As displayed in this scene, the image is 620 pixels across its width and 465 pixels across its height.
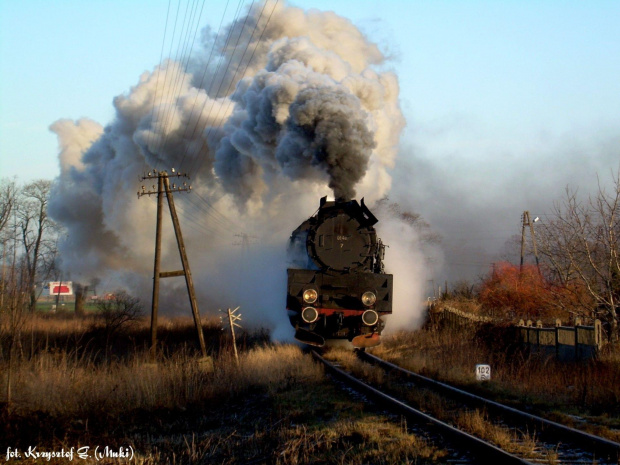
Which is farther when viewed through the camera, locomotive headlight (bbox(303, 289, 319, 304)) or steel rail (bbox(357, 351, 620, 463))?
locomotive headlight (bbox(303, 289, 319, 304))

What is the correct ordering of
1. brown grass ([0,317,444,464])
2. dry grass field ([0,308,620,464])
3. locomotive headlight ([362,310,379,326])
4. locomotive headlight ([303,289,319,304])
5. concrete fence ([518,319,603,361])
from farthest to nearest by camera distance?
1. locomotive headlight ([303,289,319,304])
2. locomotive headlight ([362,310,379,326])
3. concrete fence ([518,319,603,361])
4. dry grass field ([0,308,620,464])
5. brown grass ([0,317,444,464])

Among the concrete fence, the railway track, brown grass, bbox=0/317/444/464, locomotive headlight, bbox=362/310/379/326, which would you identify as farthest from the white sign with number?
locomotive headlight, bbox=362/310/379/326

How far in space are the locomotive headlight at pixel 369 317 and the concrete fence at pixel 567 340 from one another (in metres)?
3.20

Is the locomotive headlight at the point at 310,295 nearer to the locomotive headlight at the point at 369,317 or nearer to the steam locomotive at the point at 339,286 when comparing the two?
the steam locomotive at the point at 339,286

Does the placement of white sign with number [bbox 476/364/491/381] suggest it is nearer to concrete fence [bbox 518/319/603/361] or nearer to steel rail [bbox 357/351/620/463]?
steel rail [bbox 357/351/620/463]

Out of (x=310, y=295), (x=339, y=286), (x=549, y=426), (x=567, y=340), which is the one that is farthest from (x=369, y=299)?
(x=549, y=426)

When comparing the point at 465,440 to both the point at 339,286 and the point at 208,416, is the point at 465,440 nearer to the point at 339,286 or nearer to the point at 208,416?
the point at 208,416

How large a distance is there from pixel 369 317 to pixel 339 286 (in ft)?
2.99

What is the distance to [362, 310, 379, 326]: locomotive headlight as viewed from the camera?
1223 centimetres

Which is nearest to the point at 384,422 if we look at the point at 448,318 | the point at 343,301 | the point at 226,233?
the point at 343,301

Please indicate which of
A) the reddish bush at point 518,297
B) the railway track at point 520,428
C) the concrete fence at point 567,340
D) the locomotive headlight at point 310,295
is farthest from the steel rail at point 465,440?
the reddish bush at point 518,297

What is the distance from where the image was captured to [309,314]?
1209 centimetres

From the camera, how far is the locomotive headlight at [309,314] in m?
12.0

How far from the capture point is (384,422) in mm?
6910
